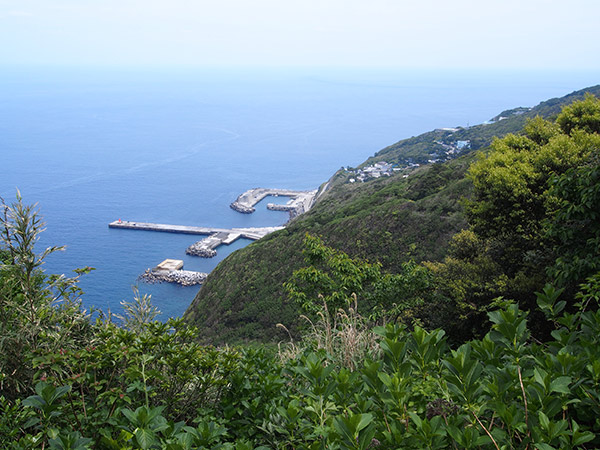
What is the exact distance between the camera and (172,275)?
35500mm

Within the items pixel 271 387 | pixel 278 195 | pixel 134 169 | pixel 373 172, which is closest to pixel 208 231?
pixel 278 195

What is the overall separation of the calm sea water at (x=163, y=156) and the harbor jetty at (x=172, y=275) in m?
0.84

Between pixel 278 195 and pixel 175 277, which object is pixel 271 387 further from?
pixel 278 195

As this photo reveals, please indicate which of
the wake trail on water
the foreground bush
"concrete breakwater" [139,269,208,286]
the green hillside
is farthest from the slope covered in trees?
the wake trail on water

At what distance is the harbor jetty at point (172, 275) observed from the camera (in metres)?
34.7

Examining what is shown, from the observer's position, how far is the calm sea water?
42719mm

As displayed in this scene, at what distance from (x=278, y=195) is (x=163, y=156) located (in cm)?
3519

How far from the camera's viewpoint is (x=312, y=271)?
7.08 meters

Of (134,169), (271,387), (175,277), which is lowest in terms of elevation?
(175,277)

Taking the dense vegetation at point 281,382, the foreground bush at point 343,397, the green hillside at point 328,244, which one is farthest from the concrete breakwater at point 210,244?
the foreground bush at point 343,397

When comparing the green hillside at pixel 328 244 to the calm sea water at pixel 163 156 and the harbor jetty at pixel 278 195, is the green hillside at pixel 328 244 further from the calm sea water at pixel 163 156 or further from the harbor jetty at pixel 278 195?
the harbor jetty at pixel 278 195

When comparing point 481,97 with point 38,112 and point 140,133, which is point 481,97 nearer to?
point 140,133

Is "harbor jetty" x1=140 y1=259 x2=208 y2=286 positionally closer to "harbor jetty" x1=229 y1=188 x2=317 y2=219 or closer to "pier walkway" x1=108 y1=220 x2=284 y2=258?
"pier walkway" x1=108 y1=220 x2=284 y2=258

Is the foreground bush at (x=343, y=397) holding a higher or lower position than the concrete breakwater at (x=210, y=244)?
higher
